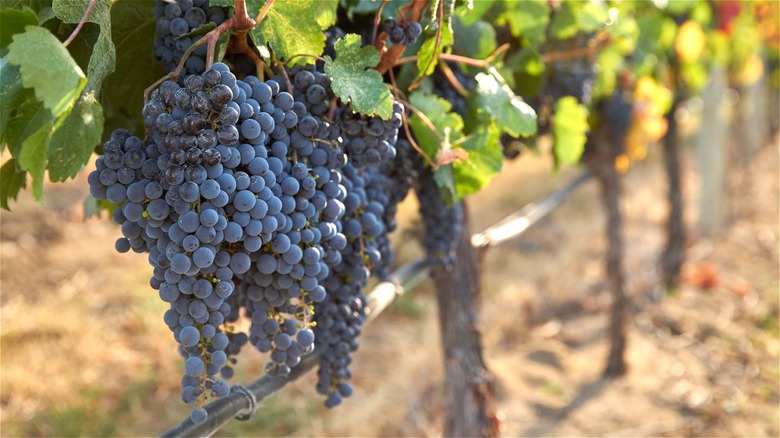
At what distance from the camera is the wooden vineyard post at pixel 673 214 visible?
18.0 ft

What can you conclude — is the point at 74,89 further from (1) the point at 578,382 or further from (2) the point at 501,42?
(1) the point at 578,382

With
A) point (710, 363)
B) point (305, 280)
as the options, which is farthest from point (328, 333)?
point (710, 363)

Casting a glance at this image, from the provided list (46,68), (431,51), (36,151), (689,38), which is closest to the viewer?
(46,68)

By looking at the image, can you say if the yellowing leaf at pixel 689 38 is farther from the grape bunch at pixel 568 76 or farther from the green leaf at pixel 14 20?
the green leaf at pixel 14 20

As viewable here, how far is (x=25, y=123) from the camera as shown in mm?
1004

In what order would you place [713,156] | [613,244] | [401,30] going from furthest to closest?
[713,156], [613,244], [401,30]

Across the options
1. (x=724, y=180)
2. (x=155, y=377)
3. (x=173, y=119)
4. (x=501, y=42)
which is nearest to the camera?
(x=173, y=119)

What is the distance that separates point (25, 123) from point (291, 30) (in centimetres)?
41

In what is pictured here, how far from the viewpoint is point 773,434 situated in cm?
371

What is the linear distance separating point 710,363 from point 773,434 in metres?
0.83

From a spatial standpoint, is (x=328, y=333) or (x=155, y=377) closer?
(x=328, y=333)

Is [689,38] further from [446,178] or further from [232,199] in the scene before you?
[232,199]

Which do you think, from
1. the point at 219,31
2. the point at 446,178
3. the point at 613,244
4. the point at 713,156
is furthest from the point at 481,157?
the point at 713,156

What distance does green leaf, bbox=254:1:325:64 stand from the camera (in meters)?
1.08
